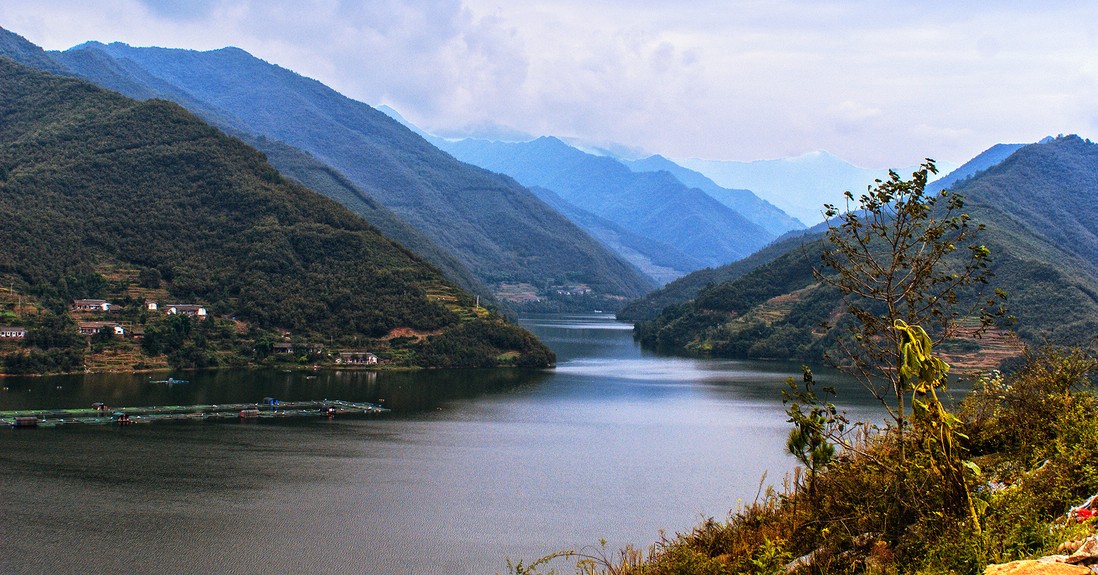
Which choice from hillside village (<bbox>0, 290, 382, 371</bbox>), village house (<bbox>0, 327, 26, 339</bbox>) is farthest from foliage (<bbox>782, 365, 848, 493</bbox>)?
village house (<bbox>0, 327, 26, 339</bbox>)

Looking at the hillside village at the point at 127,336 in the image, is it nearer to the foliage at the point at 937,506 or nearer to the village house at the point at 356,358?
the village house at the point at 356,358

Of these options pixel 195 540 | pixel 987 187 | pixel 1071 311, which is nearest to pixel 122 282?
pixel 195 540

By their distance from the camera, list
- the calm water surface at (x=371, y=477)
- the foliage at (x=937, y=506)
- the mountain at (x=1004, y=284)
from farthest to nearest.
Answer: the mountain at (x=1004, y=284) < the calm water surface at (x=371, y=477) < the foliage at (x=937, y=506)

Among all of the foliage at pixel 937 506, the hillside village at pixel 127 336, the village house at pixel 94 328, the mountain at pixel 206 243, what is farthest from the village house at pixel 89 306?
the foliage at pixel 937 506

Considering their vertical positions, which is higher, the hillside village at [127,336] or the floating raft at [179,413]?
the hillside village at [127,336]

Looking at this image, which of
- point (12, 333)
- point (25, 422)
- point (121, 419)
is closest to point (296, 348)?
point (12, 333)

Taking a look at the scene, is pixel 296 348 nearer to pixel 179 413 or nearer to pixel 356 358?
pixel 356 358

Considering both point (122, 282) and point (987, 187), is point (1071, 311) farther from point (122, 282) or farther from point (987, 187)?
point (122, 282)

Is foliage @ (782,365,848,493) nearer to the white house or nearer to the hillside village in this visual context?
the hillside village
